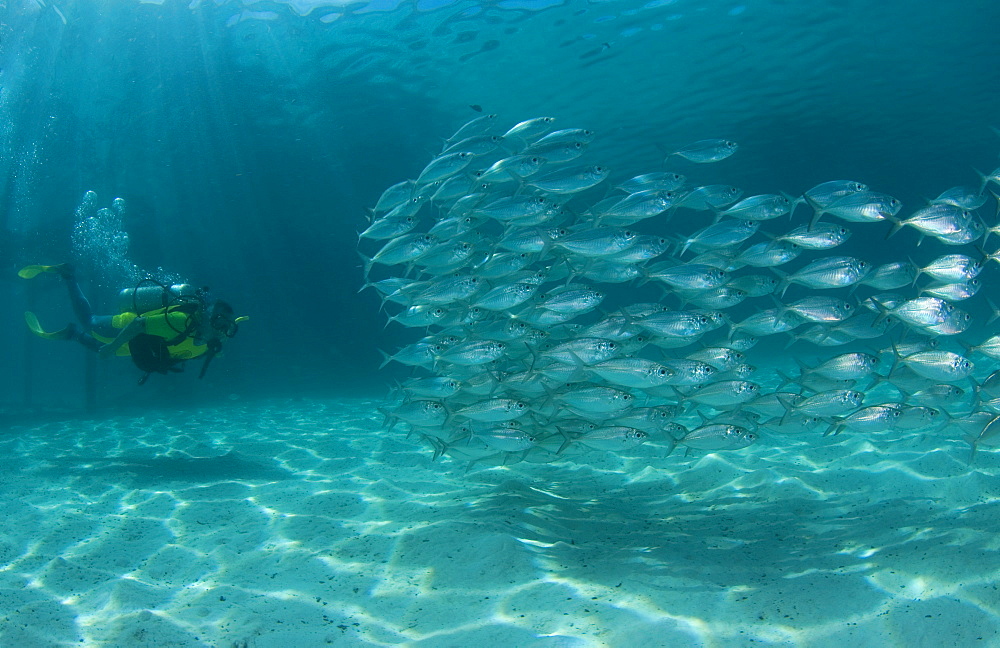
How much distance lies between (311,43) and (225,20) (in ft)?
8.08

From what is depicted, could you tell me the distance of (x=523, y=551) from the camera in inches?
177

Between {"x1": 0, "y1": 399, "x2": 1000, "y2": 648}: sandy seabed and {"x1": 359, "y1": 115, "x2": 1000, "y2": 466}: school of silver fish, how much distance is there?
2.78ft

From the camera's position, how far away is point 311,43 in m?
16.3

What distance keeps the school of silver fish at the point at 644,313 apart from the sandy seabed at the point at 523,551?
33.4 inches

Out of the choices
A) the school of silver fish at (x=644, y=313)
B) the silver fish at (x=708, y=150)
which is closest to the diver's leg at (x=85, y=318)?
the school of silver fish at (x=644, y=313)

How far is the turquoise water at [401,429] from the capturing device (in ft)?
12.1

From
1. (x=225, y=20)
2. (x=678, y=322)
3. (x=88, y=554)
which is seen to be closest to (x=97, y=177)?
(x=225, y=20)

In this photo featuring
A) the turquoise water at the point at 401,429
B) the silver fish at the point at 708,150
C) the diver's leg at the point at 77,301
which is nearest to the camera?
the turquoise water at the point at 401,429

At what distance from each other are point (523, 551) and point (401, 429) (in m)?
9.11

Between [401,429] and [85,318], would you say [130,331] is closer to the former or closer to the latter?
[85,318]

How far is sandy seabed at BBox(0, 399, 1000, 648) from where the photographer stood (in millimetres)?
3334

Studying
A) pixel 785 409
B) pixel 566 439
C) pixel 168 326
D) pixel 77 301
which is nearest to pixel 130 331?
pixel 168 326

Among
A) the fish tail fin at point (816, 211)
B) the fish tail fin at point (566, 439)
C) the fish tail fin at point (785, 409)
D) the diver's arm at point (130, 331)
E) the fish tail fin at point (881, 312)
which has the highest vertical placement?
the diver's arm at point (130, 331)

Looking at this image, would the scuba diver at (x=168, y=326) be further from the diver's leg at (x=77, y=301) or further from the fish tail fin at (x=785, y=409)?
the fish tail fin at (x=785, y=409)
